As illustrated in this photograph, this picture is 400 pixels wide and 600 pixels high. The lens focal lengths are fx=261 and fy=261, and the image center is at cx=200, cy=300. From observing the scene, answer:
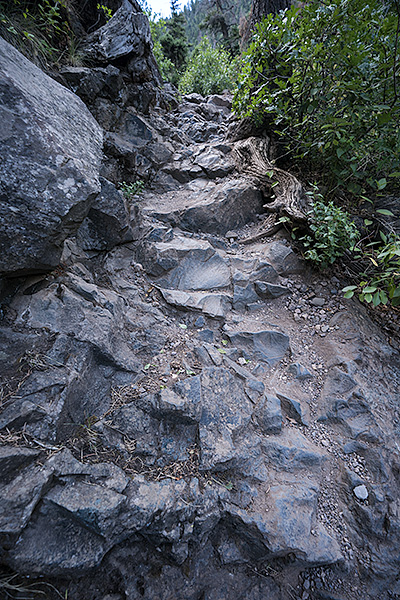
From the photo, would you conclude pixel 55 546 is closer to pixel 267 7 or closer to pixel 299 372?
pixel 299 372

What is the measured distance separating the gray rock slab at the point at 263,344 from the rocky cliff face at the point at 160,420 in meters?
0.02

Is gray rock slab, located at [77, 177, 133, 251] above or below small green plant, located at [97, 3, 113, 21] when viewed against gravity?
below

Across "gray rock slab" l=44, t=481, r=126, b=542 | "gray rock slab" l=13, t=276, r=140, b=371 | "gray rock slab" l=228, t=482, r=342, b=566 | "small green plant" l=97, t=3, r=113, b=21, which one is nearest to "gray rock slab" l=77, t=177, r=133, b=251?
"gray rock slab" l=13, t=276, r=140, b=371

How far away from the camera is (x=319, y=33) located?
299cm

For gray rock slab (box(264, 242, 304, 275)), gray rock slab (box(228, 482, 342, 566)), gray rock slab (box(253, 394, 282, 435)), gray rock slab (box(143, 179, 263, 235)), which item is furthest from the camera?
gray rock slab (box(143, 179, 263, 235))

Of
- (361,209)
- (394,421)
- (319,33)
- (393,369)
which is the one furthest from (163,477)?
(319,33)

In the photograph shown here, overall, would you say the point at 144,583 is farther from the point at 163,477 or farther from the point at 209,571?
the point at 163,477

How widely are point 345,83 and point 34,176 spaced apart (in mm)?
3194

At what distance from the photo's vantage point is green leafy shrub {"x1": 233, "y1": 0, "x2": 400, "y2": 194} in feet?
8.58

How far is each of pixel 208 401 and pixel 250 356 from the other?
74cm

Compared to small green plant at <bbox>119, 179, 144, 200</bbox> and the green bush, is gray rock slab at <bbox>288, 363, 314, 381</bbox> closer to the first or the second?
small green plant at <bbox>119, 179, 144, 200</bbox>

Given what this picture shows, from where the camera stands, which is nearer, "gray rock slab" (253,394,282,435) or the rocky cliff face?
the rocky cliff face

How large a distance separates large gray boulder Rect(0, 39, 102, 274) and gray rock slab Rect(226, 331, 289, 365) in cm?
190

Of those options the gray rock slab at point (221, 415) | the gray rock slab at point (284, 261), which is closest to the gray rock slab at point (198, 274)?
the gray rock slab at point (284, 261)
